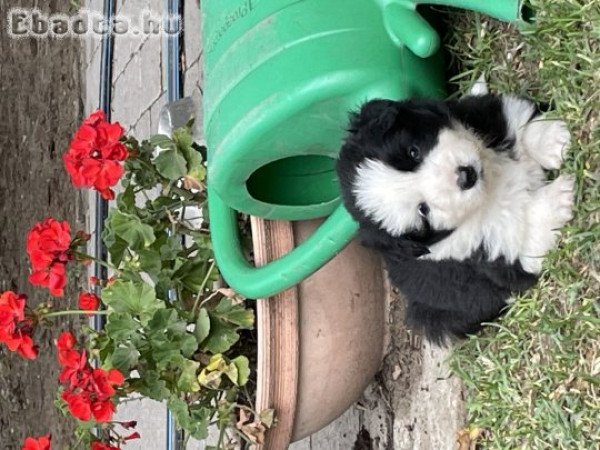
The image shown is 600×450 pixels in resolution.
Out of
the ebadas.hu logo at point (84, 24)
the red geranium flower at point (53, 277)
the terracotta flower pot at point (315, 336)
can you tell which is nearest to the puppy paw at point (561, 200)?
the terracotta flower pot at point (315, 336)

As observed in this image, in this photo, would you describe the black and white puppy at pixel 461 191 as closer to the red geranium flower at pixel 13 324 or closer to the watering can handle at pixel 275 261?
the watering can handle at pixel 275 261

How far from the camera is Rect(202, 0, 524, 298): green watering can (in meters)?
1.80

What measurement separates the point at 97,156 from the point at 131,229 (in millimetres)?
267

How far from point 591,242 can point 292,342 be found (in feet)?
3.07

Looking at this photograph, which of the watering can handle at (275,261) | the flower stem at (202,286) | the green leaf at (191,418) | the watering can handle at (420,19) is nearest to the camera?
the watering can handle at (420,19)

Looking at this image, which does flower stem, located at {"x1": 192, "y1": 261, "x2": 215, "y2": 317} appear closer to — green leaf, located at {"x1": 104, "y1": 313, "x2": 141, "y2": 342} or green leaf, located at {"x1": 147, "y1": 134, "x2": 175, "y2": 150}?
green leaf, located at {"x1": 104, "y1": 313, "x2": 141, "y2": 342}

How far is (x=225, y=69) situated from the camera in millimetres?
2018

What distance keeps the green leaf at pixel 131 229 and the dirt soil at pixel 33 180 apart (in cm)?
211

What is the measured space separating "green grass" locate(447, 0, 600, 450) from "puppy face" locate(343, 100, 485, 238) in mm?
219

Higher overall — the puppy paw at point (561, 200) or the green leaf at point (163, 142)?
the green leaf at point (163, 142)

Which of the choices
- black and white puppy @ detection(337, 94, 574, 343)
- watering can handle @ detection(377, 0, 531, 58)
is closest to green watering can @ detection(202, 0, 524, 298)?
watering can handle @ detection(377, 0, 531, 58)

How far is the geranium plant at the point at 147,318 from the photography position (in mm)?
2346

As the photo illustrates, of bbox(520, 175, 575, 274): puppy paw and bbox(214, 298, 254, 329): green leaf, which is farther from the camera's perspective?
bbox(214, 298, 254, 329): green leaf

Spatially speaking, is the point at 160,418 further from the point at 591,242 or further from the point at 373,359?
the point at 591,242
